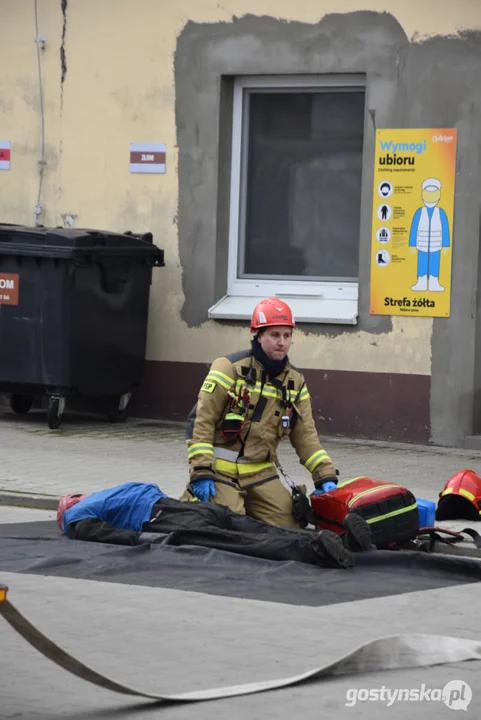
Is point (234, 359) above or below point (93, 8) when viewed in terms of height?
below

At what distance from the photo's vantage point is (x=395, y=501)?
8.62 meters

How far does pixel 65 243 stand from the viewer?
43.1ft

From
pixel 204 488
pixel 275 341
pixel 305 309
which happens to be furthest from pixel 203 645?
pixel 305 309

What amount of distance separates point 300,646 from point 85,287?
7.44 meters

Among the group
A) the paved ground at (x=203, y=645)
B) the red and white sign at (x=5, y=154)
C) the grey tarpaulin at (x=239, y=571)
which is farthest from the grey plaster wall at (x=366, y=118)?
the grey tarpaulin at (x=239, y=571)

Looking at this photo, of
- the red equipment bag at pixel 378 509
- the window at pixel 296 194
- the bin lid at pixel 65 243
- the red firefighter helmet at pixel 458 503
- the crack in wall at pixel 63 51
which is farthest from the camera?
the crack in wall at pixel 63 51

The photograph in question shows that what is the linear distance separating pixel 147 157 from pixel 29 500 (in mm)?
5069

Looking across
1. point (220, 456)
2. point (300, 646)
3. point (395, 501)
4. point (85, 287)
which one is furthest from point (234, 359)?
point (85, 287)

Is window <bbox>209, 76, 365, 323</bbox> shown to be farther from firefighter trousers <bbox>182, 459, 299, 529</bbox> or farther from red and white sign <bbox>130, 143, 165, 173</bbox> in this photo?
firefighter trousers <bbox>182, 459, 299, 529</bbox>

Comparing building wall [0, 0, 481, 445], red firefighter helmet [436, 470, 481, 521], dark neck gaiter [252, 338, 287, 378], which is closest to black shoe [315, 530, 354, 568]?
dark neck gaiter [252, 338, 287, 378]

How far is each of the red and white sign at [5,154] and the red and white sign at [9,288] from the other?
191cm

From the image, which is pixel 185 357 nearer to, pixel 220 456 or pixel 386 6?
pixel 386 6

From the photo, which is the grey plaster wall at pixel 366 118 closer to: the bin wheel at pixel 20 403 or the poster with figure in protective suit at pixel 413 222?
the poster with figure in protective suit at pixel 413 222

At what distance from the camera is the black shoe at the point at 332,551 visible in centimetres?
795
